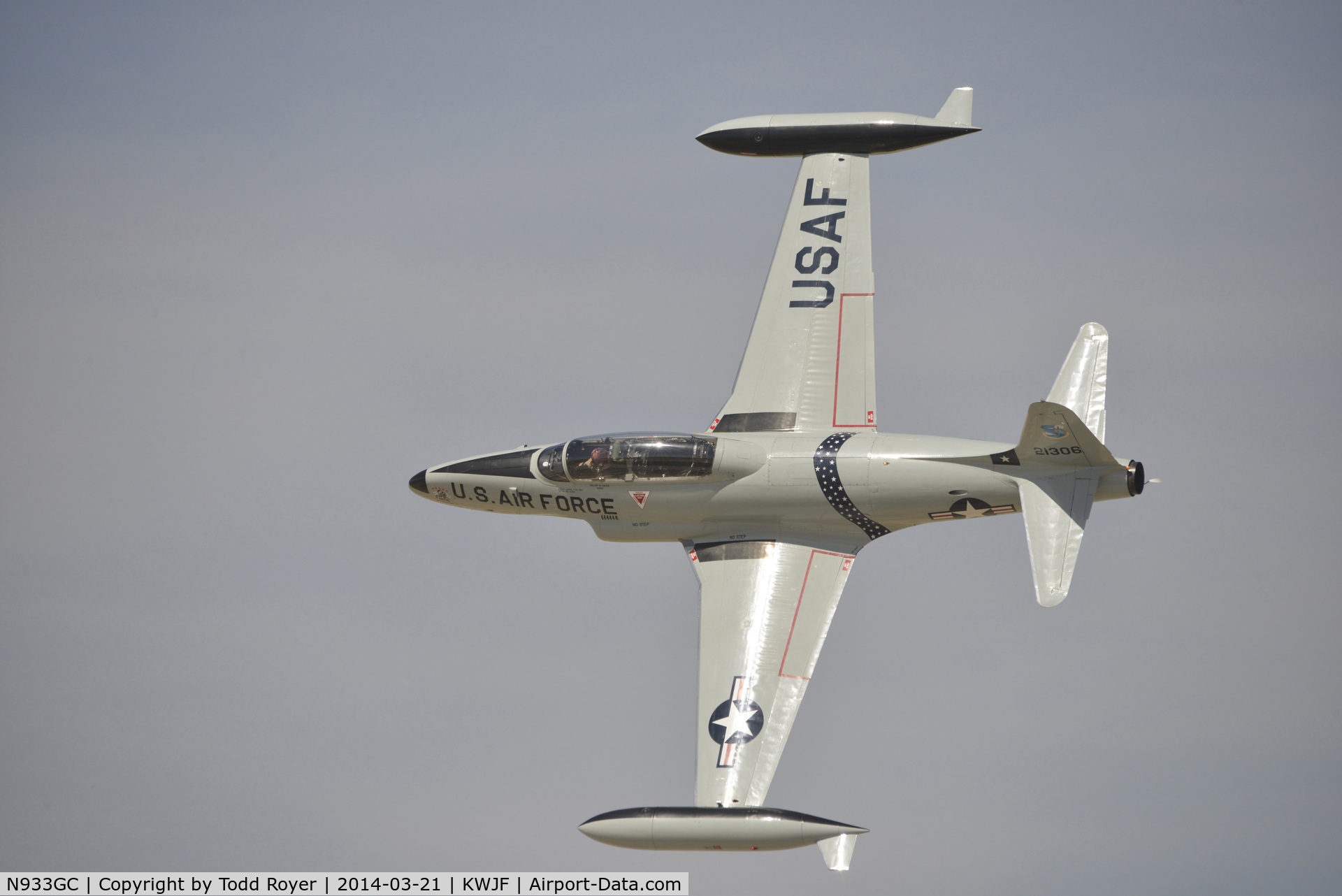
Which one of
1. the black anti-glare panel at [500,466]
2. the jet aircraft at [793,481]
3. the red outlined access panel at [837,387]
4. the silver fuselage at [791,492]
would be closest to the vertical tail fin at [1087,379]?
the jet aircraft at [793,481]

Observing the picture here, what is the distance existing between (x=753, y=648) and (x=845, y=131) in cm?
878

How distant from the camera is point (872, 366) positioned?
22.4m

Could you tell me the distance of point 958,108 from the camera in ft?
79.1

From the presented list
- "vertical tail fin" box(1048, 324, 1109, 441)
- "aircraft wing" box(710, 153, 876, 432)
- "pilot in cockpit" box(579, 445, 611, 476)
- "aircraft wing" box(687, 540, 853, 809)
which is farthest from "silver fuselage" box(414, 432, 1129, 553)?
"vertical tail fin" box(1048, 324, 1109, 441)

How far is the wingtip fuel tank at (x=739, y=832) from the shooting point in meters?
19.1

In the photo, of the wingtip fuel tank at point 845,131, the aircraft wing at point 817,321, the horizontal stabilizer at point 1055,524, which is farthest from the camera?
the wingtip fuel tank at point 845,131

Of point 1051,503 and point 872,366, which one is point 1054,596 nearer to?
point 1051,503

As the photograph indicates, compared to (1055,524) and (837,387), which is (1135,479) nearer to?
(1055,524)

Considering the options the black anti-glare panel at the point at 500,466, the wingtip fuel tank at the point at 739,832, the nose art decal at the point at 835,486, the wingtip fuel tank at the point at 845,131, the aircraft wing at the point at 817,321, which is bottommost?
the wingtip fuel tank at the point at 739,832

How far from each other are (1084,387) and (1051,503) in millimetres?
1954

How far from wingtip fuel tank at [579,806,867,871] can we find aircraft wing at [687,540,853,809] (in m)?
0.34

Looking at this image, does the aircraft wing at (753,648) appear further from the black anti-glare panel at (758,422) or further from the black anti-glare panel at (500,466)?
the black anti-glare panel at (500,466)

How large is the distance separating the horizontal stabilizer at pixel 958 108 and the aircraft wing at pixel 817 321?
1604 mm

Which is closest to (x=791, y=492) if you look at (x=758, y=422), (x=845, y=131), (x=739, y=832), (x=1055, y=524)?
(x=758, y=422)
